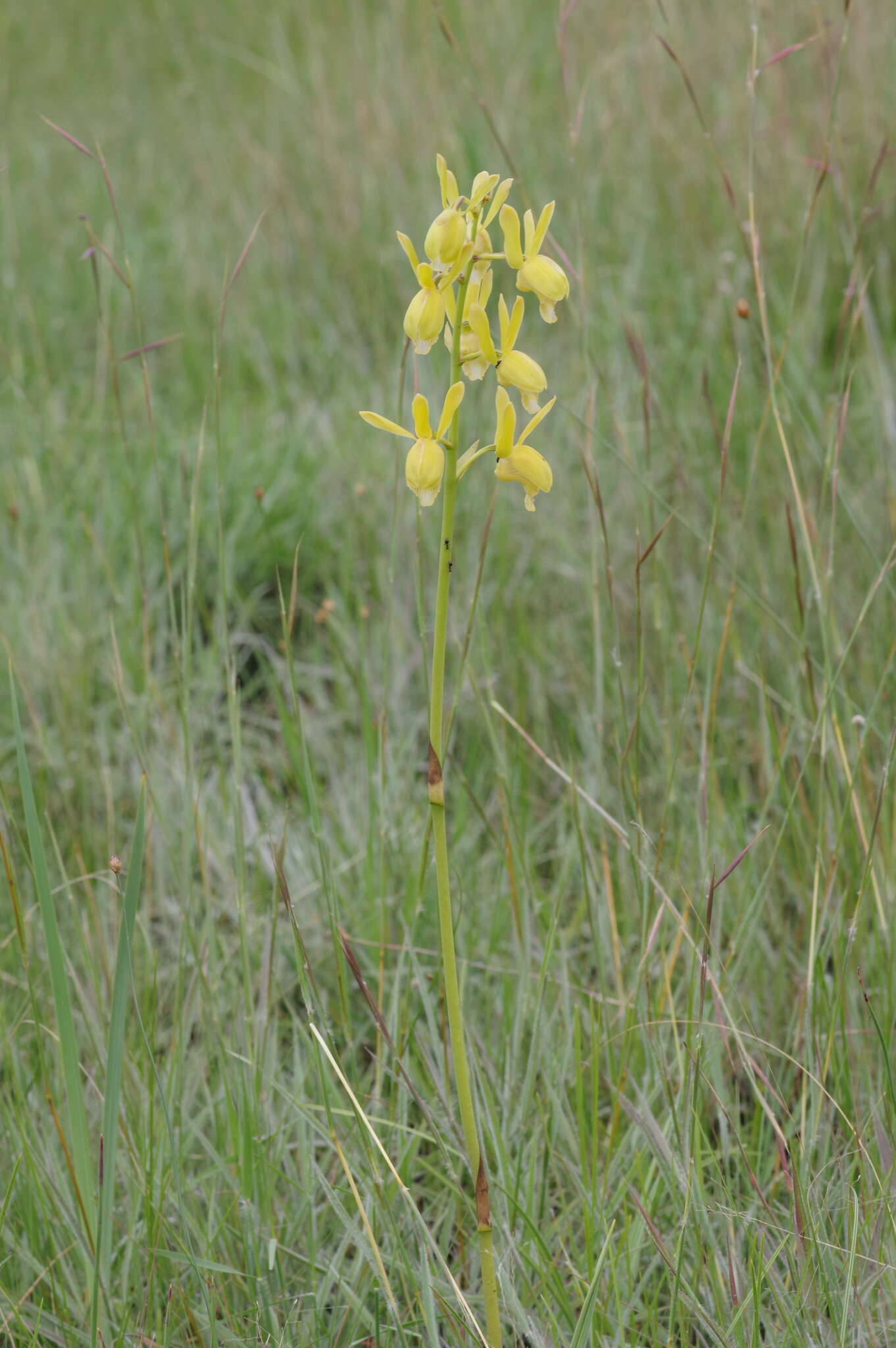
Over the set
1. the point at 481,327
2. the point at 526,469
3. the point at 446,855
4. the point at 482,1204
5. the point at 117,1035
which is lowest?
the point at 482,1204

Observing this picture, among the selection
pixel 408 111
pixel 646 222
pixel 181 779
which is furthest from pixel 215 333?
pixel 408 111

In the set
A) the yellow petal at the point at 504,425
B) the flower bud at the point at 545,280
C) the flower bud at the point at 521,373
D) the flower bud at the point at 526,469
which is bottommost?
the flower bud at the point at 526,469

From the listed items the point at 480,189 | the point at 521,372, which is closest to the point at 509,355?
the point at 521,372

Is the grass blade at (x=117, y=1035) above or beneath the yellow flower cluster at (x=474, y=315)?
beneath

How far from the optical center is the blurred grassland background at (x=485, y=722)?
1.15 metres

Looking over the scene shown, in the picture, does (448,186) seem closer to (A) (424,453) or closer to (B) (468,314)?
(B) (468,314)

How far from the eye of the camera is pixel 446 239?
0.79 m

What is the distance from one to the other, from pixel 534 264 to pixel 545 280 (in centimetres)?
2

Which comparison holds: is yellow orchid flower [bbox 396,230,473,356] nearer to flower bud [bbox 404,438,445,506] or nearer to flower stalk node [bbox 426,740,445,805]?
flower bud [bbox 404,438,445,506]

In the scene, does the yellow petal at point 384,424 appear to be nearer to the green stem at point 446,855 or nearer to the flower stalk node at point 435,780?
the green stem at point 446,855

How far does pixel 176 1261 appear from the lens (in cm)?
117

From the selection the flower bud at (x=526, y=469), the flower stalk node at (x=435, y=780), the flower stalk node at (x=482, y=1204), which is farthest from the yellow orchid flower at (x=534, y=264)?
the flower stalk node at (x=482, y=1204)

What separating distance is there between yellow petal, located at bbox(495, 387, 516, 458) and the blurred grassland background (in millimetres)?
317

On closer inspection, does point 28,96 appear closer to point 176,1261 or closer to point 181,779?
point 181,779
